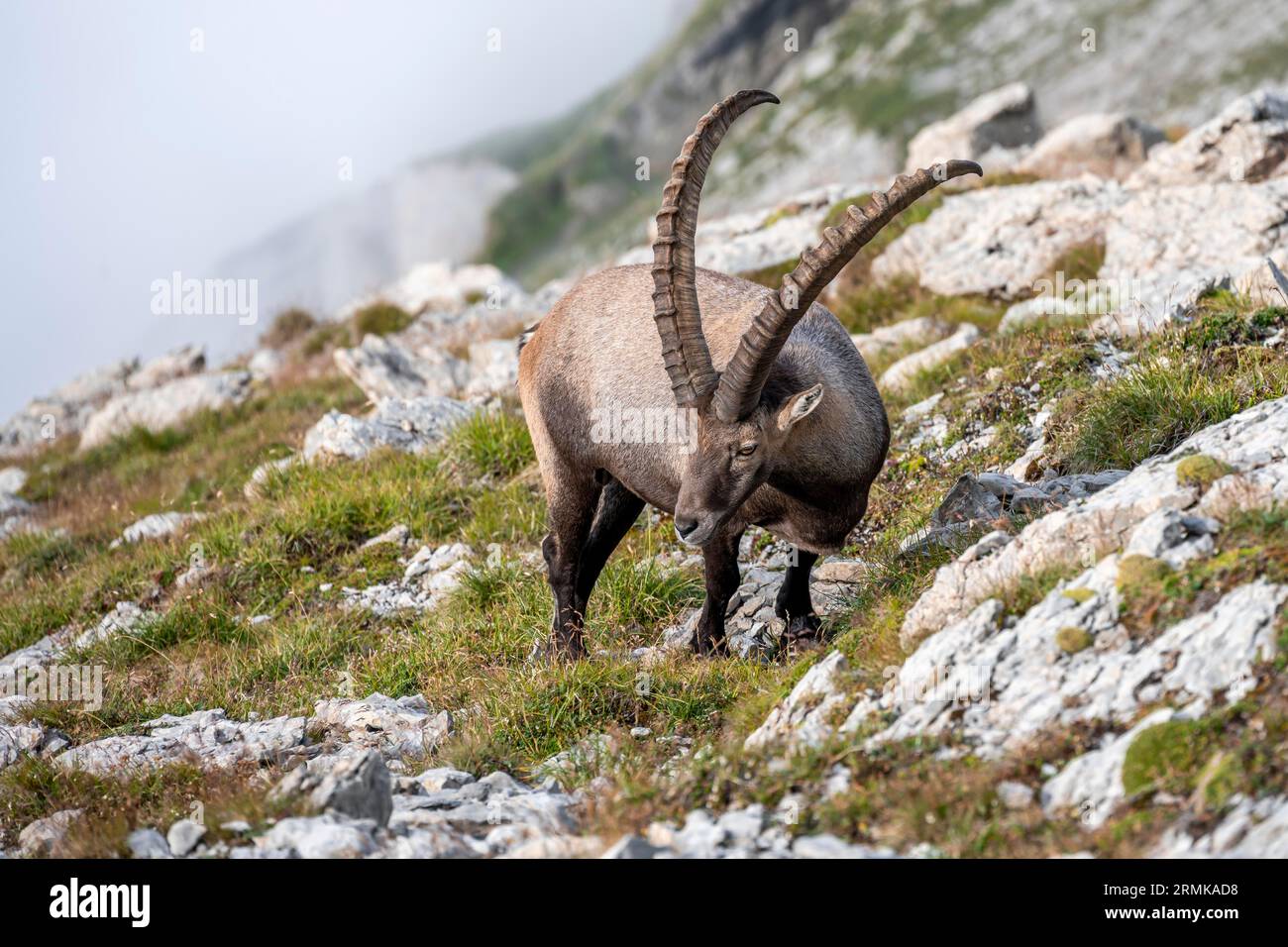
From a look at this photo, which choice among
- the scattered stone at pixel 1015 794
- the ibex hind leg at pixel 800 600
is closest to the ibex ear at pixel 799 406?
the ibex hind leg at pixel 800 600

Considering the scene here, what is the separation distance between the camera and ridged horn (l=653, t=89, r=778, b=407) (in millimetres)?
6953

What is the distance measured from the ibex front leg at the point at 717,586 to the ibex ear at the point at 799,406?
0.88 metres

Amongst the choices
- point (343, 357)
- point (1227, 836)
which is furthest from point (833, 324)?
point (343, 357)

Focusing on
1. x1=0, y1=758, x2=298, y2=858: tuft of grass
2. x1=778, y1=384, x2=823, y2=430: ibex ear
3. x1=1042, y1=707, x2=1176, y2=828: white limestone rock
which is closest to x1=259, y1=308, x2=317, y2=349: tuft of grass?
x1=0, y1=758, x2=298, y2=858: tuft of grass

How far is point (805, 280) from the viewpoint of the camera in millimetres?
6707

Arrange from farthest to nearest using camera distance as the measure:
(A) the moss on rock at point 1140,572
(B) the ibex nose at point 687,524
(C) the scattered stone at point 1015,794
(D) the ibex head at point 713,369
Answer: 1. (B) the ibex nose at point 687,524
2. (D) the ibex head at point 713,369
3. (A) the moss on rock at point 1140,572
4. (C) the scattered stone at point 1015,794

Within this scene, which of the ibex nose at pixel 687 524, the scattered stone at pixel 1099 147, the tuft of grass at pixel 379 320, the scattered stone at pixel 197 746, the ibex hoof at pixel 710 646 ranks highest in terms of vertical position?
the scattered stone at pixel 1099 147

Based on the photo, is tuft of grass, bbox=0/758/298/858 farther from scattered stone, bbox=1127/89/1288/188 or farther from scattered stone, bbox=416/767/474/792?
scattered stone, bbox=1127/89/1288/188

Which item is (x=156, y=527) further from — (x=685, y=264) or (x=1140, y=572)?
(x=1140, y=572)

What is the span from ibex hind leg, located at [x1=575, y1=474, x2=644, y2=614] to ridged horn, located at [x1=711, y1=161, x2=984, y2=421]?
213 centimetres

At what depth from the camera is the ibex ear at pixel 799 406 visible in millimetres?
7141

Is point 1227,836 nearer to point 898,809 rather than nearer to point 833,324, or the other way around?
point 898,809

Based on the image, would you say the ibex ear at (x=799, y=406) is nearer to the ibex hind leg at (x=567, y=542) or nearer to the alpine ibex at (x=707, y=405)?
the alpine ibex at (x=707, y=405)
